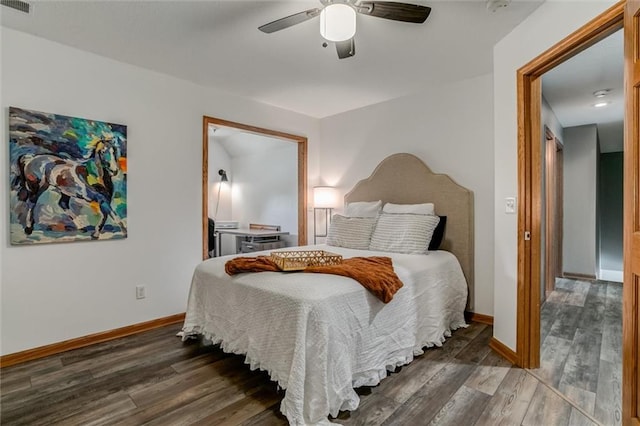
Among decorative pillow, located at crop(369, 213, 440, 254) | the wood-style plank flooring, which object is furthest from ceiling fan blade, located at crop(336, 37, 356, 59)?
the wood-style plank flooring

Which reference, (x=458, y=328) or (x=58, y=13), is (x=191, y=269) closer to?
(x=58, y=13)

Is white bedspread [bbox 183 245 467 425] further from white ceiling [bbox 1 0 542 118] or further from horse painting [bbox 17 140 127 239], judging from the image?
white ceiling [bbox 1 0 542 118]

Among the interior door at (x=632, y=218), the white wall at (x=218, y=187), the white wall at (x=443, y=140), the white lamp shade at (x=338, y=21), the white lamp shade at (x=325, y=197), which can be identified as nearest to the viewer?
the interior door at (x=632, y=218)

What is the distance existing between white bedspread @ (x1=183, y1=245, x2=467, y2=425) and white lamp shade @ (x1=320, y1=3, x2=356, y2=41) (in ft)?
4.68

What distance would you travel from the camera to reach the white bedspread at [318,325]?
5.54ft

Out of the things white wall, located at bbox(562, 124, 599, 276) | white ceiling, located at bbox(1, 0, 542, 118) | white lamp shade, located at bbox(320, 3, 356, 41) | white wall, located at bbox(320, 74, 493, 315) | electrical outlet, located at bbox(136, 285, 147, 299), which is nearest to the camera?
white lamp shade, located at bbox(320, 3, 356, 41)

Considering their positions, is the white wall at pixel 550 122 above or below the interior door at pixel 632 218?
above

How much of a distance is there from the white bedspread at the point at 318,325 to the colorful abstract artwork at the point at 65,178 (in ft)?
3.45

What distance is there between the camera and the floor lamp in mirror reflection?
14.5 feet

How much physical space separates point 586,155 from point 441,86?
310cm

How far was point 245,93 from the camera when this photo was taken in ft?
12.3

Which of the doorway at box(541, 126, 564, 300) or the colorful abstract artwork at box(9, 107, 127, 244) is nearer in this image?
the colorful abstract artwork at box(9, 107, 127, 244)

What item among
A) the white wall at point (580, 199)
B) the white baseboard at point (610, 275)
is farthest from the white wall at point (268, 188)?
the white baseboard at point (610, 275)

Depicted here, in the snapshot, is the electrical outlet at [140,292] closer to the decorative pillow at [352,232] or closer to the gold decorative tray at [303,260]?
the gold decorative tray at [303,260]
